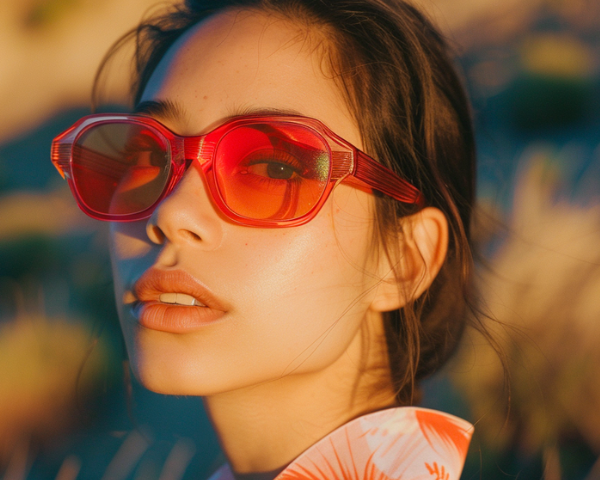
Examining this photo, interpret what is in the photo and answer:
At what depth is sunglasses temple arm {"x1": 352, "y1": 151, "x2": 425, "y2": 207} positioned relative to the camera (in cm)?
97

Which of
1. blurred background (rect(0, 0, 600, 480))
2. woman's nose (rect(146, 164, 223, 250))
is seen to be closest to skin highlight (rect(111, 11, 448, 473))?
woman's nose (rect(146, 164, 223, 250))

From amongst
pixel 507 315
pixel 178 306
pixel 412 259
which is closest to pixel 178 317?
pixel 178 306

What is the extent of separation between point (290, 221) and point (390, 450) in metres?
0.48

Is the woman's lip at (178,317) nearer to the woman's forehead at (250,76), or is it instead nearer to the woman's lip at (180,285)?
the woman's lip at (180,285)

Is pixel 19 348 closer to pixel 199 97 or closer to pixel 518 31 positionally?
pixel 199 97

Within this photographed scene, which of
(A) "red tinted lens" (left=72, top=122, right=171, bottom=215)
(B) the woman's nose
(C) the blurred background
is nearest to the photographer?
(B) the woman's nose

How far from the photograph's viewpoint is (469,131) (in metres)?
1.29

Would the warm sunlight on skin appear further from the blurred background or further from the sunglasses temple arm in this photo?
the blurred background

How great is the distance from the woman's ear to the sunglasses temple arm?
0.06 m

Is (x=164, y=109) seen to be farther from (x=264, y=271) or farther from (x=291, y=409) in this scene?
(x=291, y=409)

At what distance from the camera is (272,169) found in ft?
3.01

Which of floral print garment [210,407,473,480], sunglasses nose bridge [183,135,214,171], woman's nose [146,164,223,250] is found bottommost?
floral print garment [210,407,473,480]

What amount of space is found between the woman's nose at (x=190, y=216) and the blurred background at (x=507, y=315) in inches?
30.0

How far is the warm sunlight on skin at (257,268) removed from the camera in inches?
35.9
